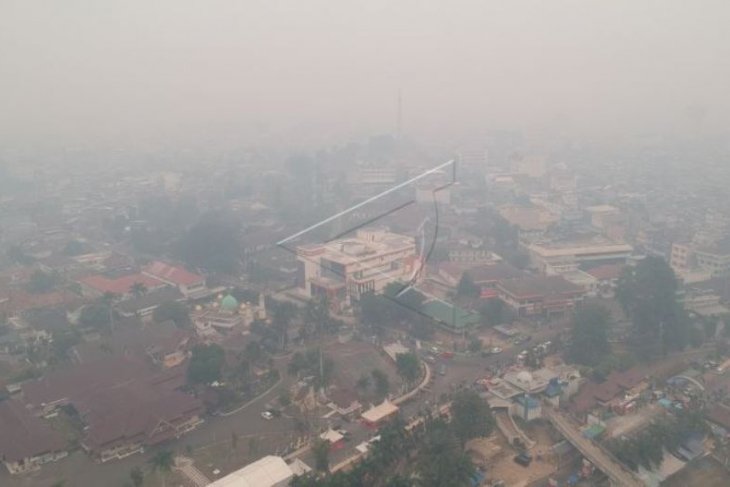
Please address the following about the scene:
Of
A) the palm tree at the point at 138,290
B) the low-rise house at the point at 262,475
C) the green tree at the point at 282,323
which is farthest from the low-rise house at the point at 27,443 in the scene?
the palm tree at the point at 138,290

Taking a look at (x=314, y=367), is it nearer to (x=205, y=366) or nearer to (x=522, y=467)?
(x=205, y=366)

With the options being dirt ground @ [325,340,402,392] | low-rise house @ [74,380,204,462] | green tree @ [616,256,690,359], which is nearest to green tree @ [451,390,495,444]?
dirt ground @ [325,340,402,392]

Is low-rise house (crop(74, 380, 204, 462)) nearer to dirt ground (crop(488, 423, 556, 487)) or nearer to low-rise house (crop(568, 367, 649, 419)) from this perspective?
dirt ground (crop(488, 423, 556, 487))

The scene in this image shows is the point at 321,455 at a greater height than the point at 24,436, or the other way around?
the point at 321,455

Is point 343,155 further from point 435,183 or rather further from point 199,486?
point 199,486

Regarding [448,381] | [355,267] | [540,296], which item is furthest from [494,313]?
[355,267]

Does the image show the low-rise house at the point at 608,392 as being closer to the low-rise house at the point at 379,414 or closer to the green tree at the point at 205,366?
the low-rise house at the point at 379,414

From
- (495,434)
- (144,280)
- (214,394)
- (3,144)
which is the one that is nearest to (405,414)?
(495,434)
